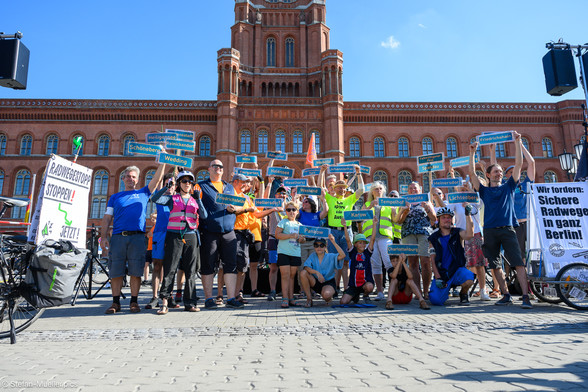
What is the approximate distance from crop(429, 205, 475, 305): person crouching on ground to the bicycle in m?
5.44

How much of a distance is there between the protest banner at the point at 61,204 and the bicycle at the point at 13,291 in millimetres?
508

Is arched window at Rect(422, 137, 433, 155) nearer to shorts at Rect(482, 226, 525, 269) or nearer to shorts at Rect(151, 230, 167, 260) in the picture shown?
shorts at Rect(482, 226, 525, 269)

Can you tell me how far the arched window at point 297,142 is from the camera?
3127cm

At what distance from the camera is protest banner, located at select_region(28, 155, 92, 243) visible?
484 centimetres

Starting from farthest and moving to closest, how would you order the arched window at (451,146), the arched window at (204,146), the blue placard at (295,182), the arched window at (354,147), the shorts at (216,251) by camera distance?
the arched window at (451,146) < the arched window at (354,147) < the arched window at (204,146) < the blue placard at (295,182) < the shorts at (216,251)

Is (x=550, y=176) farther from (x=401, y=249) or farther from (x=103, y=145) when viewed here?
(x=103, y=145)

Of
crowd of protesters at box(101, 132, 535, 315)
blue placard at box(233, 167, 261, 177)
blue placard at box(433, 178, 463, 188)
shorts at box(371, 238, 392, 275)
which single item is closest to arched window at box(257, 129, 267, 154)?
blue placard at box(233, 167, 261, 177)

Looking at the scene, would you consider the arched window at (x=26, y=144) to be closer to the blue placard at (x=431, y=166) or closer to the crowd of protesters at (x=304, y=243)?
the crowd of protesters at (x=304, y=243)

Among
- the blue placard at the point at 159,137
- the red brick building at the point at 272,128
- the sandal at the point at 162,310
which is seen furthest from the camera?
the red brick building at the point at 272,128

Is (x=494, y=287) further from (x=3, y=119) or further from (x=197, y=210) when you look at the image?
(x=3, y=119)

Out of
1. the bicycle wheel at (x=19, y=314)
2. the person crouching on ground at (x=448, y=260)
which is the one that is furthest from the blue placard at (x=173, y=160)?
the person crouching on ground at (x=448, y=260)

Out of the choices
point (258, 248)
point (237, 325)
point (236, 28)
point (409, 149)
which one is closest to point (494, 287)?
point (258, 248)

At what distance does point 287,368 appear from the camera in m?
2.63

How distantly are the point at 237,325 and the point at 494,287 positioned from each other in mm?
5175
